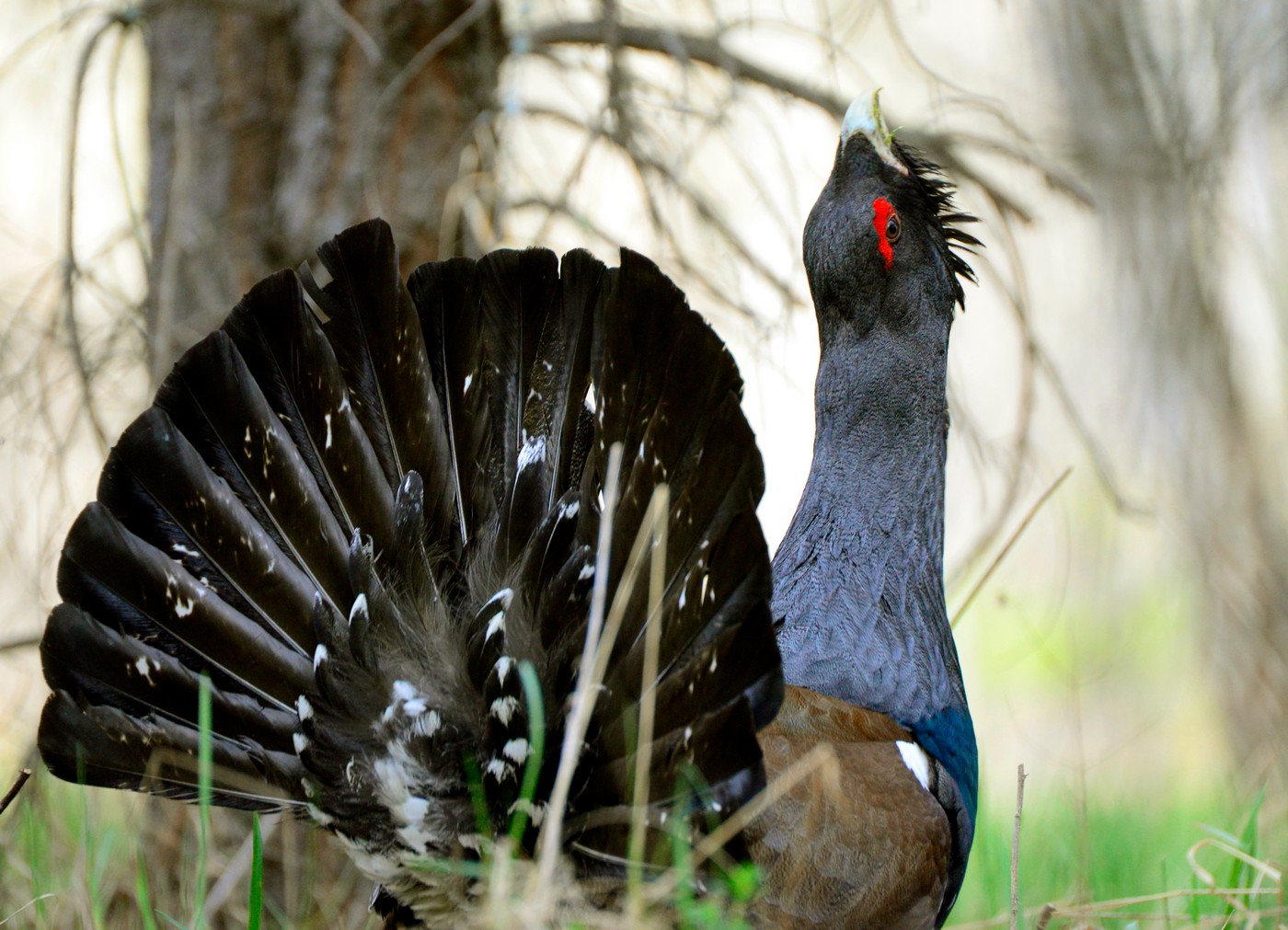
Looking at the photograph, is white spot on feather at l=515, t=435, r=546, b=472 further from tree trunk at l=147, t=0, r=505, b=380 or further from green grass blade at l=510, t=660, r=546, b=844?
tree trunk at l=147, t=0, r=505, b=380

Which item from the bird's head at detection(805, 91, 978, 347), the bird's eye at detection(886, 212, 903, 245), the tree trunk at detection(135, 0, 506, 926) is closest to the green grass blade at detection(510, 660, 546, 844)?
the bird's head at detection(805, 91, 978, 347)

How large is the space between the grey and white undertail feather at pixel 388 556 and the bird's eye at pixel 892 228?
825 millimetres

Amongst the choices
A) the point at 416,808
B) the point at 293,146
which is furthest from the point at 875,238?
the point at 293,146

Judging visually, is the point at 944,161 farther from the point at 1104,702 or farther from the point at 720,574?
the point at 1104,702

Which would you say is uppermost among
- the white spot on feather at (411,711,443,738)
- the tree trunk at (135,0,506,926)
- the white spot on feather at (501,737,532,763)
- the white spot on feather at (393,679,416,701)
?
the tree trunk at (135,0,506,926)

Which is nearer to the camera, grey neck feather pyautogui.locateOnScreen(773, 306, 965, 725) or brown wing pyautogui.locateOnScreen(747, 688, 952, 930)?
brown wing pyautogui.locateOnScreen(747, 688, 952, 930)

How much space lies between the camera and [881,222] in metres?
2.65

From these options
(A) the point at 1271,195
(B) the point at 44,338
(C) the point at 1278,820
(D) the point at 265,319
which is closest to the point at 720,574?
(D) the point at 265,319

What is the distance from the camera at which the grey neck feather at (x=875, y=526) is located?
2.52 meters

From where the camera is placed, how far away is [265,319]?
2.22 meters

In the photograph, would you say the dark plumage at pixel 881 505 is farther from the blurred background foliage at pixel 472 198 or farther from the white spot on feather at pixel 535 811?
the white spot on feather at pixel 535 811

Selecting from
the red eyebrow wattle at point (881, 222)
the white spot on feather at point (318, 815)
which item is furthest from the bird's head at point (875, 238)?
the white spot on feather at point (318, 815)

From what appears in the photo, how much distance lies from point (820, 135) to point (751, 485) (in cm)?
195

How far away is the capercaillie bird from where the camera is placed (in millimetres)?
1920
